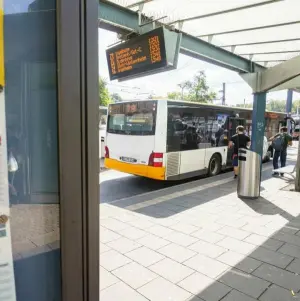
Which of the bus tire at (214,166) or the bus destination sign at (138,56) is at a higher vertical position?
the bus destination sign at (138,56)

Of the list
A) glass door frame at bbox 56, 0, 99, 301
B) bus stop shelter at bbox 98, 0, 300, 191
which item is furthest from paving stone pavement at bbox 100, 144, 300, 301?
bus stop shelter at bbox 98, 0, 300, 191

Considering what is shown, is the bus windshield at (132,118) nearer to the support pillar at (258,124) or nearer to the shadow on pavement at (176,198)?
the shadow on pavement at (176,198)

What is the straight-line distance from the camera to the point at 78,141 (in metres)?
1.29

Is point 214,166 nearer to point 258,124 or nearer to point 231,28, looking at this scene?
point 258,124

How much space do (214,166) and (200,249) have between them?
21.6 feet

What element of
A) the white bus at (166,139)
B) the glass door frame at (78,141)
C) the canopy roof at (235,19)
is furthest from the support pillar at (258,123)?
the glass door frame at (78,141)

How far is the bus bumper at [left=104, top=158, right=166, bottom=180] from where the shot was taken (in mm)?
8109

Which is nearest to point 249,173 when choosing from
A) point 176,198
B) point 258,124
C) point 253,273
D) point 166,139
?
point 176,198

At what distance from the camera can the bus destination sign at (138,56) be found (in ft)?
17.4

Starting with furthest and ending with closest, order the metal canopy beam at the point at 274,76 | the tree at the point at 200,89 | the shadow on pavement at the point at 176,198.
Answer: the tree at the point at 200,89 < the metal canopy beam at the point at 274,76 < the shadow on pavement at the point at 176,198

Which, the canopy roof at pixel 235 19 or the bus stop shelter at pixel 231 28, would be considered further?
the bus stop shelter at pixel 231 28

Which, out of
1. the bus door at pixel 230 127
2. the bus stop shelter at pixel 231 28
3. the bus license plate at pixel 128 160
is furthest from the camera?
the bus door at pixel 230 127

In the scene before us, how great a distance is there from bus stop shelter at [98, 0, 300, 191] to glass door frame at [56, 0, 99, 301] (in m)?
4.27

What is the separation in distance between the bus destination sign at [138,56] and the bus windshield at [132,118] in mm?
2084
